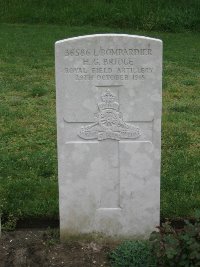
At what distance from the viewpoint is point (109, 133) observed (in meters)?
4.32

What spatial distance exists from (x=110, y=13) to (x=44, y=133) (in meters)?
10.2

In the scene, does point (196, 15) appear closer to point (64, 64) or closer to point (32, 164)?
point (32, 164)

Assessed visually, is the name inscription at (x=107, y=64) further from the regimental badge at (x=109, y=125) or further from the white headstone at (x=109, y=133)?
the regimental badge at (x=109, y=125)

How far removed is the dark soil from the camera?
427 cm

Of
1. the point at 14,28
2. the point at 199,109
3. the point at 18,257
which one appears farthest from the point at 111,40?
the point at 14,28

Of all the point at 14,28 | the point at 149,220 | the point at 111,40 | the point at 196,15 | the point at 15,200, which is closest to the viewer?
the point at 111,40

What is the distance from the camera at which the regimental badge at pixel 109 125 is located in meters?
4.22

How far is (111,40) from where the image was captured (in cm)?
414

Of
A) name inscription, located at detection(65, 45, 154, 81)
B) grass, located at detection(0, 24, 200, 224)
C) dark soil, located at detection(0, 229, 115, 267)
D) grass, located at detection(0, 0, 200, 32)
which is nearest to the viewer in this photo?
name inscription, located at detection(65, 45, 154, 81)

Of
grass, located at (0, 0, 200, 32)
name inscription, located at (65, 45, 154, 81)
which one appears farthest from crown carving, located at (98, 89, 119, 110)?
grass, located at (0, 0, 200, 32)

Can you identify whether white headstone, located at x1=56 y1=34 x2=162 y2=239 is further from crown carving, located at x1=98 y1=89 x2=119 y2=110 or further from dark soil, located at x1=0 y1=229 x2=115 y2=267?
dark soil, located at x1=0 y1=229 x2=115 y2=267

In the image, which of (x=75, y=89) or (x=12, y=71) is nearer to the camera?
(x=75, y=89)

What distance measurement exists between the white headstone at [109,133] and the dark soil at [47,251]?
4.4 inches

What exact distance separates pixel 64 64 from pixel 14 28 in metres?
11.5
